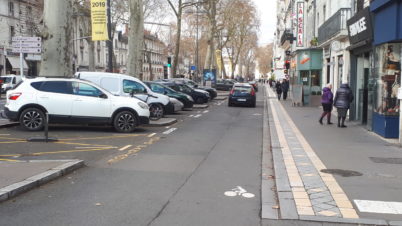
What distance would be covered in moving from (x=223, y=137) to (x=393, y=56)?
530cm

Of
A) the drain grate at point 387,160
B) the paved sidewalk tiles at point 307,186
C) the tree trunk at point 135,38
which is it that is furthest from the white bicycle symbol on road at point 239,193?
the tree trunk at point 135,38

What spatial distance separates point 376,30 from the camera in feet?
45.7

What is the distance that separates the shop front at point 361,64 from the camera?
14859mm

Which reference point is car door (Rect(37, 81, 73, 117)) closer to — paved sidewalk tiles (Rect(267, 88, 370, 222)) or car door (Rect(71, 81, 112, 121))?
car door (Rect(71, 81, 112, 121))

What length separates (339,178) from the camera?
772 centimetres

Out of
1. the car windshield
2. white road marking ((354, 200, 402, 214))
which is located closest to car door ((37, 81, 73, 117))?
white road marking ((354, 200, 402, 214))

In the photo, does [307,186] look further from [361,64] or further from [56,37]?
[361,64]

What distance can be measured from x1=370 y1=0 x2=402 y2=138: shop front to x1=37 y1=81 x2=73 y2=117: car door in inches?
357

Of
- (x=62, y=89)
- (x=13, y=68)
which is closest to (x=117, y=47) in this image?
(x=13, y=68)

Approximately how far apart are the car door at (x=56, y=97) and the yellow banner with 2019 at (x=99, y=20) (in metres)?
5.06

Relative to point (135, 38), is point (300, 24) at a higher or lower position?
higher

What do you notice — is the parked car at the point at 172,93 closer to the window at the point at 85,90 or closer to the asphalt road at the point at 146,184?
the window at the point at 85,90

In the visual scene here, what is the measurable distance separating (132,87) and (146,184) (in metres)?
11.3

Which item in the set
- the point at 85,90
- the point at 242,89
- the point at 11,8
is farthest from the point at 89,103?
the point at 11,8
